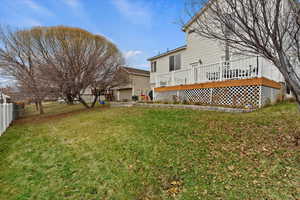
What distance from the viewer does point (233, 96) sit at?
6.92 m

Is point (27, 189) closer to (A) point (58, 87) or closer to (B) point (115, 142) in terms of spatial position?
(B) point (115, 142)

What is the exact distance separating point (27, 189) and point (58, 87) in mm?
8043

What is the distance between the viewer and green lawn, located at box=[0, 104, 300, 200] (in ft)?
7.81

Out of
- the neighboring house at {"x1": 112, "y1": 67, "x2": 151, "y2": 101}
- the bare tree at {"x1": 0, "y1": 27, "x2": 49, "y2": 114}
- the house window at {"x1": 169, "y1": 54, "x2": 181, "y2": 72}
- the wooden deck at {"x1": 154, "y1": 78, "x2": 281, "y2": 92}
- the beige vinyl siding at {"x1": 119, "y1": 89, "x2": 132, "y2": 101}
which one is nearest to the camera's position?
the wooden deck at {"x1": 154, "y1": 78, "x2": 281, "y2": 92}

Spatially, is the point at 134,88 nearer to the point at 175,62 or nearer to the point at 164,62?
the point at 164,62

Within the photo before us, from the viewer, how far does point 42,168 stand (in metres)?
3.34

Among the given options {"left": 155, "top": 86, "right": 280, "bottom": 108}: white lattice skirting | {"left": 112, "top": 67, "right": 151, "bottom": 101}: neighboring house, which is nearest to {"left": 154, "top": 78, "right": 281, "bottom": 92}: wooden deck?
{"left": 155, "top": 86, "right": 280, "bottom": 108}: white lattice skirting

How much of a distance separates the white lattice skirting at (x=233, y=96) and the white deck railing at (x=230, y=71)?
1.78 feet

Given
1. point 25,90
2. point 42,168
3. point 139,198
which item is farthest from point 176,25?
point 25,90

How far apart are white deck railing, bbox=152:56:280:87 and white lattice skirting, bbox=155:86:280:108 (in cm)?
54

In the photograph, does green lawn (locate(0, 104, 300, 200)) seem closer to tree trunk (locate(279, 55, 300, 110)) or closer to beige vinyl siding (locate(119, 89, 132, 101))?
tree trunk (locate(279, 55, 300, 110))

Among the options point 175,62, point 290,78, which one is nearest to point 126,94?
point 175,62

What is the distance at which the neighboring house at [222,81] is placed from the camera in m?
6.34

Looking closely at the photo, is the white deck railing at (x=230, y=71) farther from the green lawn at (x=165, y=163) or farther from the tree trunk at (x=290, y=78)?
the tree trunk at (x=290, y=78)
